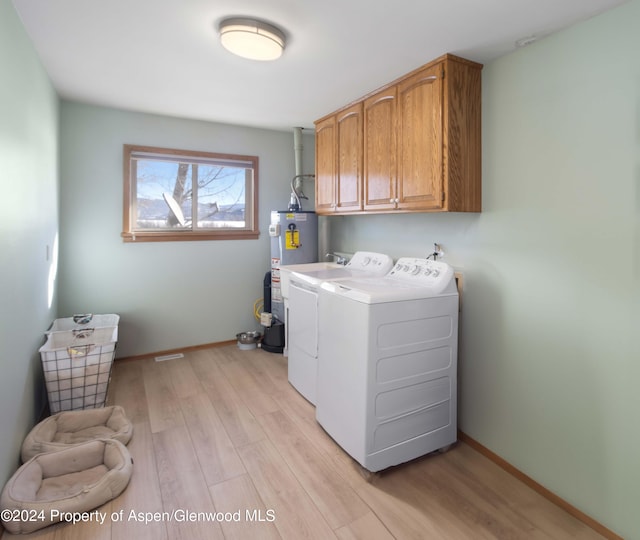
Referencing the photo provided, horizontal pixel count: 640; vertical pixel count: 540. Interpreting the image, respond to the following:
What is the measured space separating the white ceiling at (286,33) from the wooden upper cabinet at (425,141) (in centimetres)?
11

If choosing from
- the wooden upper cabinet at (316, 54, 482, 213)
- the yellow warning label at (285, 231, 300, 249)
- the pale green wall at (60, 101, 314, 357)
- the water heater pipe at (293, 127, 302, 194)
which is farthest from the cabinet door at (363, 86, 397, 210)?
the pale green wall at (60, 101, 314, 357)

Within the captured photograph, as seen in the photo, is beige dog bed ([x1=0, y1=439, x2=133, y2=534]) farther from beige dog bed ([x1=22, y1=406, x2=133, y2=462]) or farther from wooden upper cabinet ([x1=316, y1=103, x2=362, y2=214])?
wooden upper cabinet ([x1=316, y1=103, x2=362, y2=214])

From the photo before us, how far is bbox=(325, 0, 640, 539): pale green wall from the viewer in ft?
5.24

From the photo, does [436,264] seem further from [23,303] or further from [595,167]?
[23,303]

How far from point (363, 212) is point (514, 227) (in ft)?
3.67

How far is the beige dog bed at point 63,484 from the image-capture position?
5.22 feet

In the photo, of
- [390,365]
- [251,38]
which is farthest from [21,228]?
[390,365]

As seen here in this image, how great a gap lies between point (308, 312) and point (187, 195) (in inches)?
77.7

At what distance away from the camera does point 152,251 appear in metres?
3.58

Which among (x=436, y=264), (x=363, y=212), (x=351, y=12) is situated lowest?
(x=436, y=264)

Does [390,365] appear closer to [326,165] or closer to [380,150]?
[380,150]

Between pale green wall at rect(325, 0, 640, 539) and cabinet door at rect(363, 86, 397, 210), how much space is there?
20.6 inches

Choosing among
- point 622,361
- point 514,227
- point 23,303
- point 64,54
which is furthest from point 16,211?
point 622,361

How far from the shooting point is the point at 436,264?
229cm
